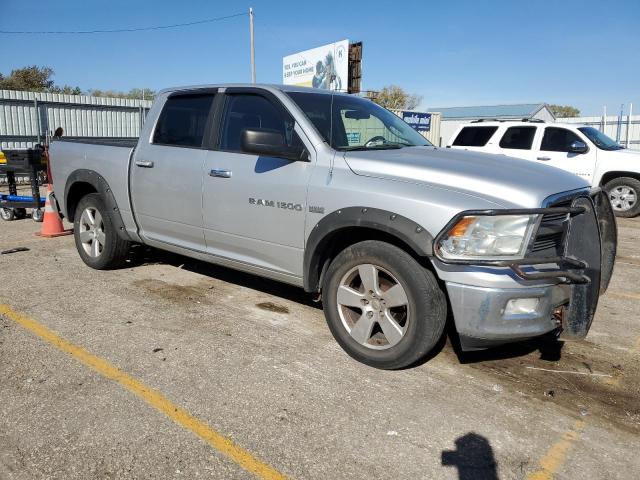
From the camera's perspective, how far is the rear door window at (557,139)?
10.7 m

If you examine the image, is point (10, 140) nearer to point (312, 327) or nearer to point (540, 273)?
point (312, 327)

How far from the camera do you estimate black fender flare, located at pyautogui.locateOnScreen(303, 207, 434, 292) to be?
120 inches

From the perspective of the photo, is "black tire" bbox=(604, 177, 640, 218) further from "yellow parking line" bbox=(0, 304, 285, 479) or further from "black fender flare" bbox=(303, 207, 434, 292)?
"yellow parking line" bbox=(0, 304, 285, 479)

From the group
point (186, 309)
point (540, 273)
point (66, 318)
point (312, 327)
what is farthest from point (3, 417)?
point (540, 273)

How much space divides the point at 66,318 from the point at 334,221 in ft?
8.11

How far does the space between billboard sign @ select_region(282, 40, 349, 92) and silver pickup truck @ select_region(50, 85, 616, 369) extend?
54.1 feet

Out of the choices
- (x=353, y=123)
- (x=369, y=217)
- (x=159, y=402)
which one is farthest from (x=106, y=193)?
(x=369, y=217)

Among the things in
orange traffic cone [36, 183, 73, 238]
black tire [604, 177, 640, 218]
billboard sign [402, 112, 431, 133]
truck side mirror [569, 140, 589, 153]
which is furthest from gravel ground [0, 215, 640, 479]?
billboard sign [402, 112, 431, 133]

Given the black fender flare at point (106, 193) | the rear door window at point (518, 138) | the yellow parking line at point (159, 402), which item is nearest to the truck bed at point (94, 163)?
the black fender flare at point (106, 193)

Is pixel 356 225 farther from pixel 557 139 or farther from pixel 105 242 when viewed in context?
pixel 557 139

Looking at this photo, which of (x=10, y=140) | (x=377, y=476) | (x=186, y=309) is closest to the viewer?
(x=377, y=476)

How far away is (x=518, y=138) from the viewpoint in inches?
432

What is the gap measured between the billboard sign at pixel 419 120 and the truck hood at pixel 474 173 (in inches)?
685

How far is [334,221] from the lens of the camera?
3463 mm
